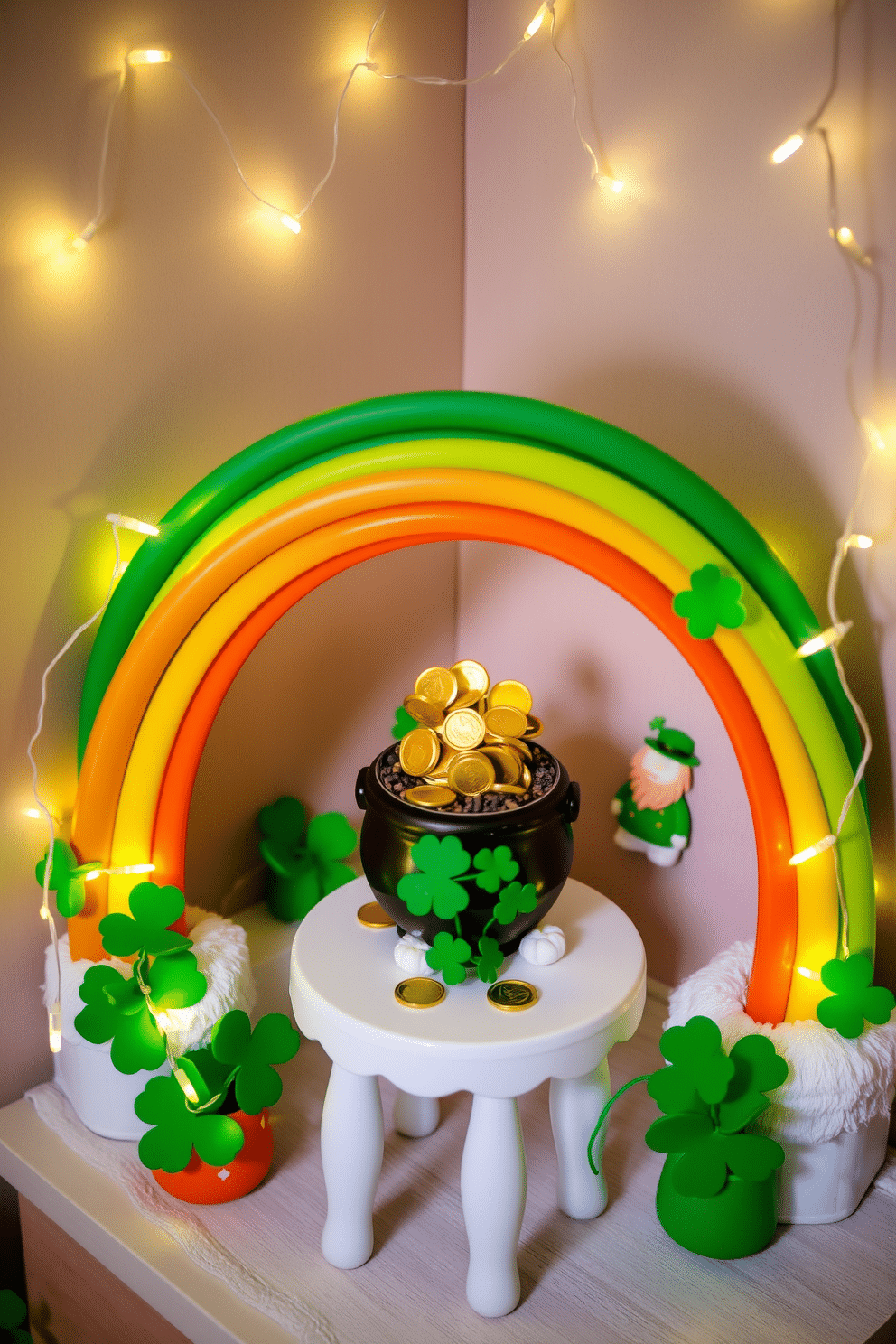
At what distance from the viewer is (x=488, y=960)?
1387 mm

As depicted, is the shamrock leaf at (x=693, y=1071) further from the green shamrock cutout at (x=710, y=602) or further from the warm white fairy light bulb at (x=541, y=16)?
the warm white fairy light bulb at (x=541, y=16)

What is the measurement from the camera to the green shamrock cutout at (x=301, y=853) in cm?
189

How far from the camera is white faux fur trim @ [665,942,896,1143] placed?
54.0 inches

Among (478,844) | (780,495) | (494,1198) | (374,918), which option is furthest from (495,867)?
(780,495)

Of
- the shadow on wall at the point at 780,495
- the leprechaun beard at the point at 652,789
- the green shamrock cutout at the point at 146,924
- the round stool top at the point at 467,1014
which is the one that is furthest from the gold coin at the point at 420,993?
the shadow on wall at the point at 780,495

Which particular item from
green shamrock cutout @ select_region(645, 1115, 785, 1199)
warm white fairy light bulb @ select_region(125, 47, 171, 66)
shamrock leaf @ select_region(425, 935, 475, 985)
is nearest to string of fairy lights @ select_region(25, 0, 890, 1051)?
warm white fairy light bulb @ select_region(125, 47, 171, 66)

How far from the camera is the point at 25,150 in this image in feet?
4.59

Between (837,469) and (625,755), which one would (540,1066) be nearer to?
(625,755)

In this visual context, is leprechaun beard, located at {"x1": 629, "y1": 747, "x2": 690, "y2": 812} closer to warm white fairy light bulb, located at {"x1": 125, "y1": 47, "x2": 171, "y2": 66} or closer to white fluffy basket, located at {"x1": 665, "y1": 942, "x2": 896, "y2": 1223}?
white fluffy basket, located at {"x1": 665, "y1": 942, "x2": 896, "y2": 1223}

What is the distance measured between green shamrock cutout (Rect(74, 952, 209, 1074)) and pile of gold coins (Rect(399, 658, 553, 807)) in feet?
1.35

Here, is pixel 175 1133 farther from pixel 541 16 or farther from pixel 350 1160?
pixel 541 16

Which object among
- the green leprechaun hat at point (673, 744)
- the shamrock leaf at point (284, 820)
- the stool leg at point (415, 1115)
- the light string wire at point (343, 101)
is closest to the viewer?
the light string wire at point (343, 101)

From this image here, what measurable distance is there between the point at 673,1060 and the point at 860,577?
72cm

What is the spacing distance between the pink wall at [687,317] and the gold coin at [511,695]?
0.37 metres
